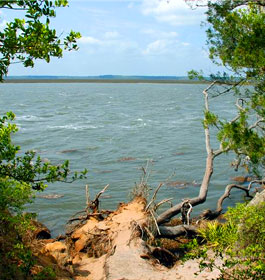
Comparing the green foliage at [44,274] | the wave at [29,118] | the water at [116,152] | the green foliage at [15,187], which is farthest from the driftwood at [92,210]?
the wave at [29,118]

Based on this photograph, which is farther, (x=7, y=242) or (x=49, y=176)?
(x=7, y=242)

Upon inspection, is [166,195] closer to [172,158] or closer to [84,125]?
[172,158]

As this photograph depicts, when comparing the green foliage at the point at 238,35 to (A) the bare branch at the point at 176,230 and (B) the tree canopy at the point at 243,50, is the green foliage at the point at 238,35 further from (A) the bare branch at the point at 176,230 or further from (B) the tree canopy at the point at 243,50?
(A) the bare branch at the point at 176,230

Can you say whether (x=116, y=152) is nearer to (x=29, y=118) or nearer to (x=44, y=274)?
(x=29, y=118)

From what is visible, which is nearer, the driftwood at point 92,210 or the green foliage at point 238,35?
the green foliage at point 238,35

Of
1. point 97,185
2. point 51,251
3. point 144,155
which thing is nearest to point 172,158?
point 144,155

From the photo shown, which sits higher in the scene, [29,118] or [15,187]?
[15,187]

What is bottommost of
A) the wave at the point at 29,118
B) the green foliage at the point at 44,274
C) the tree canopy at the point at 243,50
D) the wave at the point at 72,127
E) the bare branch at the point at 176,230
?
the bare branch at the point at 176,230

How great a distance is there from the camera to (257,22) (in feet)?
27.0

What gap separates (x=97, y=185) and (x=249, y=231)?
12.5m

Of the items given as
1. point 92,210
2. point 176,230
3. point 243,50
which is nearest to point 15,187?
point 243,50

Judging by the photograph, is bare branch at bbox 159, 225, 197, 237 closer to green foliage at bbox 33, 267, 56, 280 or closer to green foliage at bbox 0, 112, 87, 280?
green foliage at bbox 0, 112, 87, 280

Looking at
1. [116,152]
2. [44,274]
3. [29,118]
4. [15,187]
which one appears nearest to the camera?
[44,274]

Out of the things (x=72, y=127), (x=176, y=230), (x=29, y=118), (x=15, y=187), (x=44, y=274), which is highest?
(x=15, y=187)
